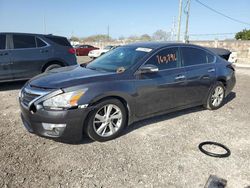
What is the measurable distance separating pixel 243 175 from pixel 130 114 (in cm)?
184

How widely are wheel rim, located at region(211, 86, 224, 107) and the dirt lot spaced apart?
0.90m

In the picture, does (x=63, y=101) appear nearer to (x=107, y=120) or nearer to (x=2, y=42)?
(x=107, y=120)

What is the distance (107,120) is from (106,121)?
0.02 m

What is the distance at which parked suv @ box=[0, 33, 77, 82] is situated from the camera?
6977mm

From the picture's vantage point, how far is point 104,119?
3795 mm

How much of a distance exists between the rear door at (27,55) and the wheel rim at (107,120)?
4.43 metres

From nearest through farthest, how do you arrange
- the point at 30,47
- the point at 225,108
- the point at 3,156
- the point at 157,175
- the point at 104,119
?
the point at 157,175 < the point at 3,156 < the point at 104,119 < the point at 225,108 < the point at 30,47

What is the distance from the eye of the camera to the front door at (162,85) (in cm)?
416

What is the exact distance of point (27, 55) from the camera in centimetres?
724

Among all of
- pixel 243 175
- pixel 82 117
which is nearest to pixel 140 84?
pixel 82 117

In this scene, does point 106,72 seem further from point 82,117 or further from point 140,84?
point 82,117

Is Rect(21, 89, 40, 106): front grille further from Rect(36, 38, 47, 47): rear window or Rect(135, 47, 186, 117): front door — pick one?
Rect(36, 38, 47, 47): rear window

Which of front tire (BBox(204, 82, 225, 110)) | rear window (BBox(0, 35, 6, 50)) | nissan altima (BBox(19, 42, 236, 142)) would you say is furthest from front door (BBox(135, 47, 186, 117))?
rear window (BBox(0, 35, 6, 50))

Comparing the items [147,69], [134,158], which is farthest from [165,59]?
[134,158]
